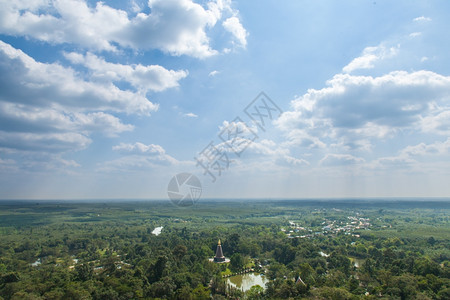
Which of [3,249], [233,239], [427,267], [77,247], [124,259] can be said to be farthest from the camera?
[77,247]

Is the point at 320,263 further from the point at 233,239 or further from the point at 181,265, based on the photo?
the point at 181,265

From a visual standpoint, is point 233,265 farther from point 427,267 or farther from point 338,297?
point 427,267

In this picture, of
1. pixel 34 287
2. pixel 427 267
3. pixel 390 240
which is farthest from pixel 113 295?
pixel 390 240

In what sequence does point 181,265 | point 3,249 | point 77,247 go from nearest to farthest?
1. point 181,265
2. point 3,249
3. point 77,247

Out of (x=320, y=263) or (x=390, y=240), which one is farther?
(x=390, y=240)

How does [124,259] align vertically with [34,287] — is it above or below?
below

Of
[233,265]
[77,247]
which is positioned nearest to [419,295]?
[233,265]
